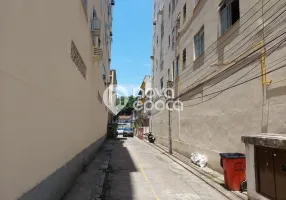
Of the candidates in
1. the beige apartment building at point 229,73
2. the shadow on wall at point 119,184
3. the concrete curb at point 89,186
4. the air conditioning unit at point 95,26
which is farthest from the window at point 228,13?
the concrete curb at point 89,186

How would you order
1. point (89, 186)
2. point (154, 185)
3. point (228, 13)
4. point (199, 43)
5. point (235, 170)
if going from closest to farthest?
point (235, 170) → point (89, 186) → point (154, 185) → point (228, 13) → point (199, 43)

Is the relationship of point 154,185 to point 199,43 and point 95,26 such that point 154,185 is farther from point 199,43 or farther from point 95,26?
point 95,26

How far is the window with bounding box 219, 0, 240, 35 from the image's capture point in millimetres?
9997

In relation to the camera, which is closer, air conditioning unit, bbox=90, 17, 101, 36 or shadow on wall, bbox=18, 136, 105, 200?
shadow on wall, bbox=18, 136, 105, 200

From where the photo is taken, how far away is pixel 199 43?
45.9 ft

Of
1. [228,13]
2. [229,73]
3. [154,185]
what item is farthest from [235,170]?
[228,13]

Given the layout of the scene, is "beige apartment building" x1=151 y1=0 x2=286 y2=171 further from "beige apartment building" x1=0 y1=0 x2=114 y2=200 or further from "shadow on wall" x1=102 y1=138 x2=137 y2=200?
"beige apartment building" x1=0 y1=0 x2=114 y2=200

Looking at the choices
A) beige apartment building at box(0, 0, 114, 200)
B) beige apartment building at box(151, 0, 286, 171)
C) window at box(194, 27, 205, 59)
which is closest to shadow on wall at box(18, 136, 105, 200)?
beige apartment building at box(0, 0, 114, 200)

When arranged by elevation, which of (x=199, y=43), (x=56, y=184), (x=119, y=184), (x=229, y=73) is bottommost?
(x=119, y=184)

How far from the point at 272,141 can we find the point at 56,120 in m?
4.80

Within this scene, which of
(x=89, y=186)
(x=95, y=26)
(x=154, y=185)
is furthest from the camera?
(x=95, y=26)

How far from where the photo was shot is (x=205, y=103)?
1256 centimetres

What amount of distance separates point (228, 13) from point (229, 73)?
2.49 m

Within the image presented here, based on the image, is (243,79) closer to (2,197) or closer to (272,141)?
(272,141)
